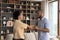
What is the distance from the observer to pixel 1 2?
8.23 meters

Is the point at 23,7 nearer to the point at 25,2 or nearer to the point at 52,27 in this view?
the point at 25,2

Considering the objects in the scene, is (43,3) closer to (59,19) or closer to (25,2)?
(25,2)

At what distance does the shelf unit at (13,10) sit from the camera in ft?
27.1

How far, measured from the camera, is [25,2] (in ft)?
28.1

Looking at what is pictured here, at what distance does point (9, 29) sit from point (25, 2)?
1.76m

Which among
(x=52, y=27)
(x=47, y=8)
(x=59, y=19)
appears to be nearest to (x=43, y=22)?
(x=59, y=19)

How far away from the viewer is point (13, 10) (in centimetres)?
840

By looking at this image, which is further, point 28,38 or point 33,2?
point 33,2

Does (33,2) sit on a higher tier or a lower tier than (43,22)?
higher

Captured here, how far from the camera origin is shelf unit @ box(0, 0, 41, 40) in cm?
827

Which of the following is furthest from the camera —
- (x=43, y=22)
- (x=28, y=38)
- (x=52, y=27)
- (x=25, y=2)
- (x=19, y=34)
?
(x=25, y=2)

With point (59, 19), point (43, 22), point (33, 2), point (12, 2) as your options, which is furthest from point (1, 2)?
point (43, 22)

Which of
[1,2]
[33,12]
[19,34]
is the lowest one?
[19,34]

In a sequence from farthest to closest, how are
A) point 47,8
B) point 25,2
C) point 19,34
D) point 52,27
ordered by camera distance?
1. point 25,2
2. point 47,8
3. point 52,27
4. point 19,34
